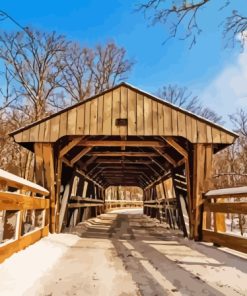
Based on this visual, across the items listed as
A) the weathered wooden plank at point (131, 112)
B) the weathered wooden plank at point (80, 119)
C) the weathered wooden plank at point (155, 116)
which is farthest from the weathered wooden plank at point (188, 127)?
the weathered wooden plank at point (80, 119)

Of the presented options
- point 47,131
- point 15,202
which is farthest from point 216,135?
point 15,202

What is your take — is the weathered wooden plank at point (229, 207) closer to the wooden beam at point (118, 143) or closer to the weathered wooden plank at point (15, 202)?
the wooden beam at point (118, 143)

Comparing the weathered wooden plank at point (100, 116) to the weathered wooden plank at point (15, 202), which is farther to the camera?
the weathered wooden plank at point (100, 116)

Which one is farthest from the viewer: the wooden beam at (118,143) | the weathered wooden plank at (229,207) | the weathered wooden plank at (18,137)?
the wooden beam at (118,143)

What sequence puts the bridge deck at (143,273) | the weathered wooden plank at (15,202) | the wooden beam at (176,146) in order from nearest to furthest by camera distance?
the bridge deck at (143,273)
the weathered wooden plank at (15,202)
the wooden beam at (176,146)

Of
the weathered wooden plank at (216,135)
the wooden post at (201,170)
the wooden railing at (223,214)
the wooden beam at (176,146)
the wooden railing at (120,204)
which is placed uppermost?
the weathered wooden plank at (216,135)

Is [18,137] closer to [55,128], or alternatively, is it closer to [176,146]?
[55,128]

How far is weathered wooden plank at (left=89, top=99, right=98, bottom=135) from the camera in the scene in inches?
316

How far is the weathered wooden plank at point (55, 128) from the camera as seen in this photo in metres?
7.98

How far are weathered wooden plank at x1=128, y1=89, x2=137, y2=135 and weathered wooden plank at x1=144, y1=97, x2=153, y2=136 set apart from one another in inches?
11.7

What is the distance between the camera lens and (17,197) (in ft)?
15.3

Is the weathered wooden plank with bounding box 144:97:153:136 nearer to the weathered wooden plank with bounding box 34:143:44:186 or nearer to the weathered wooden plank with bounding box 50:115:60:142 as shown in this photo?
the weathered wooden plank with bounding box 50:115:60:142

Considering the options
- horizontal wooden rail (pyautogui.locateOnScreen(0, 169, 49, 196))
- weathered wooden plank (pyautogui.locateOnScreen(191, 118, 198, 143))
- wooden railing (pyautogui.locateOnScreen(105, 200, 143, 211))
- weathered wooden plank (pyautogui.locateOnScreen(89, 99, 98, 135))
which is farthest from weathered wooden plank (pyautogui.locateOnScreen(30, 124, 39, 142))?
wooden railing (pyautogui.locateOnScreen(105, 200, 143, 211))

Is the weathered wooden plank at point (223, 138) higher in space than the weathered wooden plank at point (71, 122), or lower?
lower
